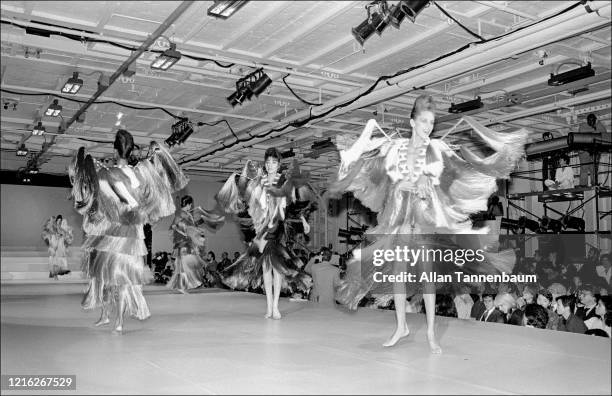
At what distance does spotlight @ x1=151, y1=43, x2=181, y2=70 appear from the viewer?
22.2 ft

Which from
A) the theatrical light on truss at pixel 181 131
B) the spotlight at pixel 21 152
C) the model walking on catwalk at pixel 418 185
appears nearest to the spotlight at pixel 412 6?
the model walking on catwalk at pixel 418 185

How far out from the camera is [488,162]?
3812 millimetres

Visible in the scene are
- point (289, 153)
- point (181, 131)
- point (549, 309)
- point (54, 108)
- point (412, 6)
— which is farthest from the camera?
point (289, 153)

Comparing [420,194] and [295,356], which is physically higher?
[420,194]

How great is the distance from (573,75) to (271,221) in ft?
14.1

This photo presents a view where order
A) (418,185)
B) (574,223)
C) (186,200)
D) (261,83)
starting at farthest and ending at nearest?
(574,223) → (186,200) → (261,83) → (418,185)

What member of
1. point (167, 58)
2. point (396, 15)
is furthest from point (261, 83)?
point (396, 15)

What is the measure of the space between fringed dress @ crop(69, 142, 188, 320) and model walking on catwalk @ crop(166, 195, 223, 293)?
4.42 m

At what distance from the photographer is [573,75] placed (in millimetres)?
7160

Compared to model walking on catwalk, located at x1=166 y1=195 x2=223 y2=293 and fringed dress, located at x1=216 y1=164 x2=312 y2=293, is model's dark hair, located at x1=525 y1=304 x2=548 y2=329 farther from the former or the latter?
model walking on catwalk, located at x1=166 y1=195 x2=223 y2=293

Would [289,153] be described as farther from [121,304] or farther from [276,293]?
[121,304]

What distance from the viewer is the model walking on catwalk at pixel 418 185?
363 cm

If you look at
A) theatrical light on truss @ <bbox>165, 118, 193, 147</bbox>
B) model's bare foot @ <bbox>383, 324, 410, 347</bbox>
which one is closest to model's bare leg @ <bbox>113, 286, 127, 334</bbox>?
model's bare foot @ <bbox>383, 324, 410, 347</bbox>

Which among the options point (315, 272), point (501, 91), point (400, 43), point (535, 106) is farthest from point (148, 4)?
point (535, 106)
